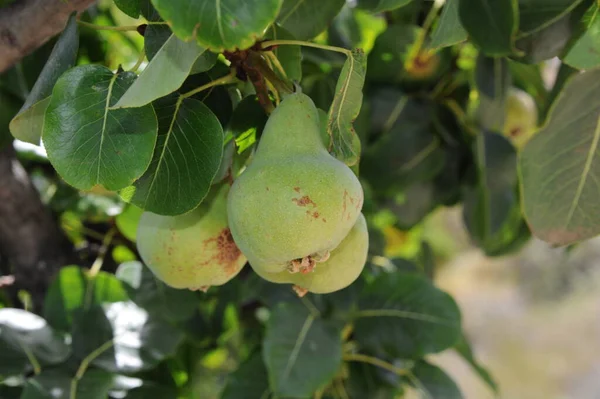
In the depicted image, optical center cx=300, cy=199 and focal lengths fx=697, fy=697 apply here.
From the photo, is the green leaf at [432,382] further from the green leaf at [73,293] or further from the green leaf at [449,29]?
the green leaf at [449,29]

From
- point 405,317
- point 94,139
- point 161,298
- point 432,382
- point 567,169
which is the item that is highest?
point 94,139

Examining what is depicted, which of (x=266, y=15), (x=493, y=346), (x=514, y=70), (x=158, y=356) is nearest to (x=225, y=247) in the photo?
(x=266, y=15)

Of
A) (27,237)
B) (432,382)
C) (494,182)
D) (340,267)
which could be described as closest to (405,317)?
(432,382)

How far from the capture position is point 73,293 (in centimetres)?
86

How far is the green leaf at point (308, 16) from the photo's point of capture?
65 cm

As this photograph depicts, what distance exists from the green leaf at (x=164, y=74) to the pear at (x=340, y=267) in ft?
0.47

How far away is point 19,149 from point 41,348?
34cm

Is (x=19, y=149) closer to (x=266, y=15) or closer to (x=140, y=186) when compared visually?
(x=140, y=186)

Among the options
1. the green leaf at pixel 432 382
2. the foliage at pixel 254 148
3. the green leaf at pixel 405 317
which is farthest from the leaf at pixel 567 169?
the green leaf at pixel 432 382

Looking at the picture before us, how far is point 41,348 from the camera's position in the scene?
0.79 metres

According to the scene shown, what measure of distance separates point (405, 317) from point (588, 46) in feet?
1.41

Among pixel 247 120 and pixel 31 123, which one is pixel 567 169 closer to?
pixel 247 120

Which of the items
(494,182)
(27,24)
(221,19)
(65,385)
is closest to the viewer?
(221,19)

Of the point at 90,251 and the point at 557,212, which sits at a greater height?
the point at 557,212
